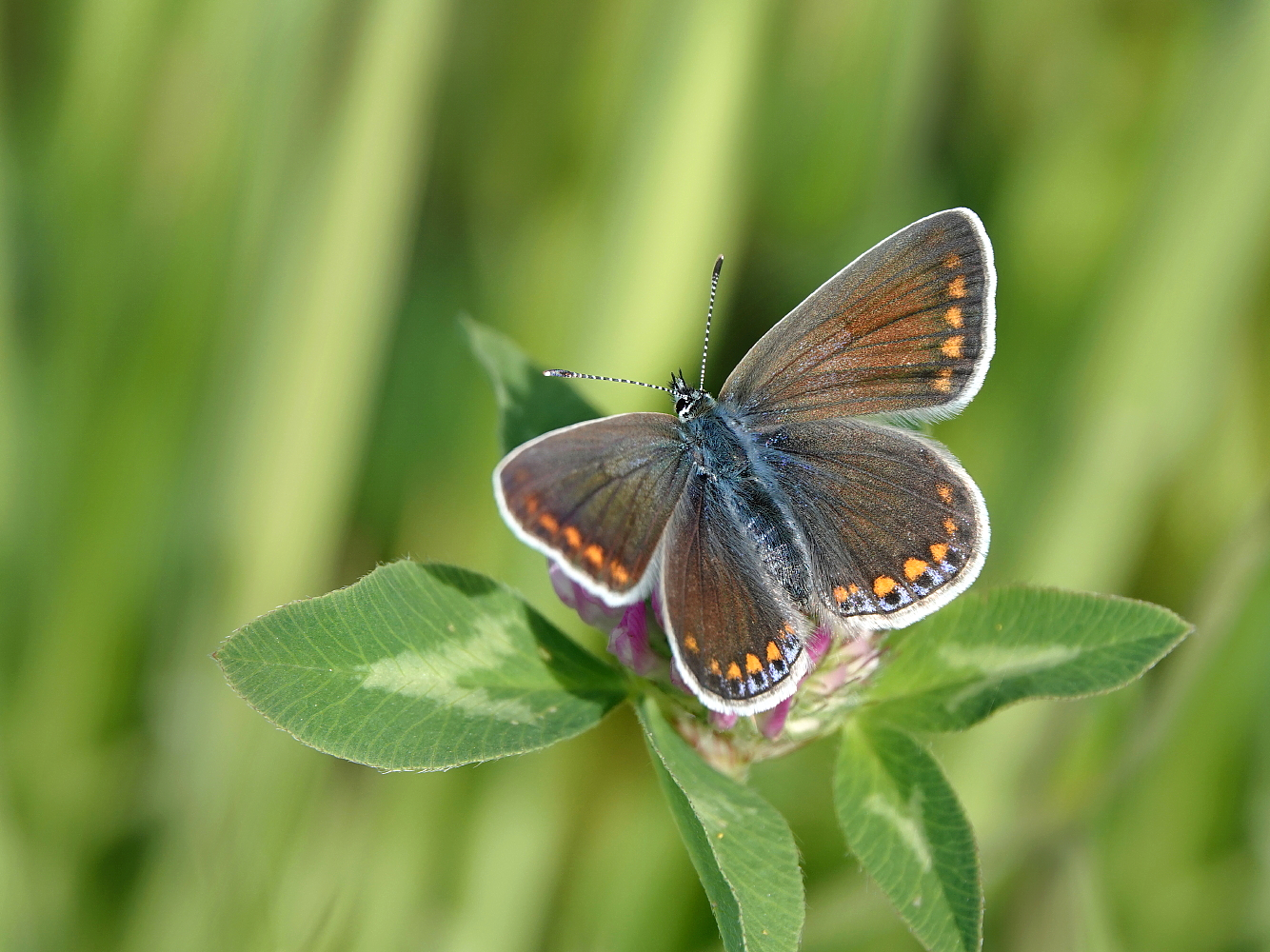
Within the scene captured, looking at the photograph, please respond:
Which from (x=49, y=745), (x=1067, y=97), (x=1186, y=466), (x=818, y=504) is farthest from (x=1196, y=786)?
(x=49, y=745)

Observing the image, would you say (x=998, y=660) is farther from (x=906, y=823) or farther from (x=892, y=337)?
(x=892, y=337)

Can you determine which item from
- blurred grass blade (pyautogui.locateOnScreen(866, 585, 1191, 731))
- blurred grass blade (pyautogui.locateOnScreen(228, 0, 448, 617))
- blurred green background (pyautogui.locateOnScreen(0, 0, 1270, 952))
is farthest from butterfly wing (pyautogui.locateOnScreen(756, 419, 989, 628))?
blurred grass blade (pyautogui.locateOnScreen(228, 0, 448, 617))

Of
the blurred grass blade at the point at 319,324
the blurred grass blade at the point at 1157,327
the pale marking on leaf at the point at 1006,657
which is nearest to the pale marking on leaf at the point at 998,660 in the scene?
the pale marking on leaf at the point at 1006,657

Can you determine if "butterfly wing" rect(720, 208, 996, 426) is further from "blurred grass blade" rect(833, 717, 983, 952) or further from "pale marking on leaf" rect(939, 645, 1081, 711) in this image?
"blurred grass blade" rect(833, 717, 983, 952)

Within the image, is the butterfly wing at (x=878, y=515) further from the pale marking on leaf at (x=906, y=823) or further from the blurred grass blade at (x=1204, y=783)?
the blurred grass blade at (x=1204, y=783)

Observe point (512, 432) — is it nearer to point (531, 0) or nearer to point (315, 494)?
point (315, 494)
